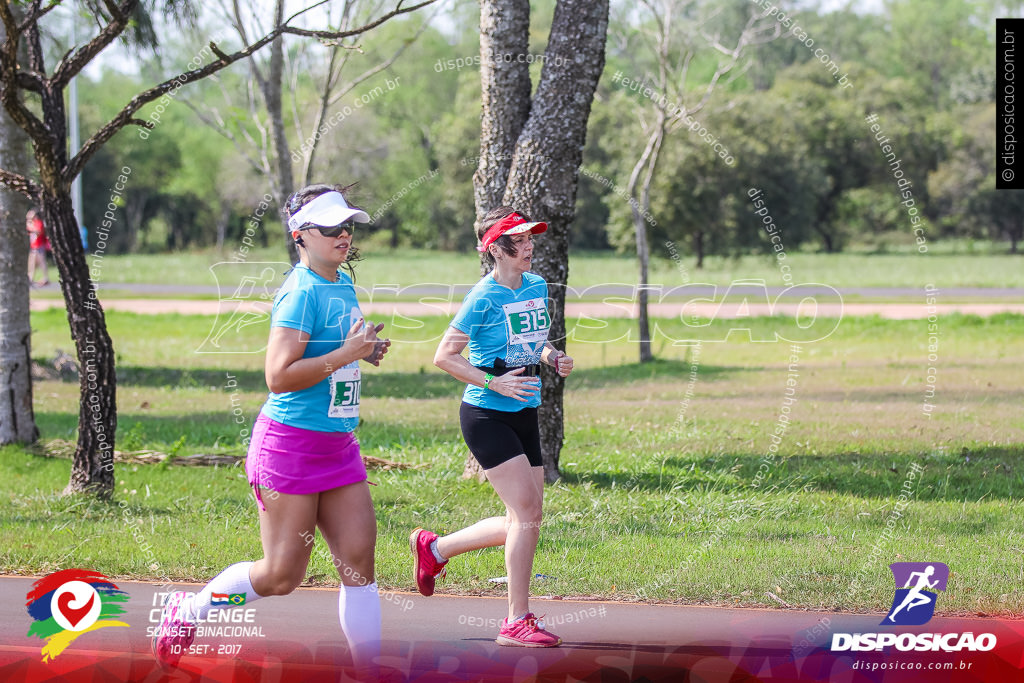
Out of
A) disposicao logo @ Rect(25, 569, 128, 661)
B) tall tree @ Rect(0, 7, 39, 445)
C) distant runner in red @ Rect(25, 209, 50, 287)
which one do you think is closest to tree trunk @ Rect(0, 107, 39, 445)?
tall tree @ Rect(0, 7, 39, 445)

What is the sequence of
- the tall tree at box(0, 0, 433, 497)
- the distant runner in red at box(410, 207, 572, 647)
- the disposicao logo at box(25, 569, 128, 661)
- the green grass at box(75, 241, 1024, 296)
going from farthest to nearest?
the green grass at box(75, 241, 1024, 296), the tall tree at box(0, 0, 433, 497), the disposicao logo at box(25, 569, 128, 661), the distant runner in red at box(410, 207, 572, 647)

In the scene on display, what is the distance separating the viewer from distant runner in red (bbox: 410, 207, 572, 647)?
14.9ft

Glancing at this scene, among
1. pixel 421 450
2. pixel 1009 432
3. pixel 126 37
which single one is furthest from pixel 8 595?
pixel 1009 432

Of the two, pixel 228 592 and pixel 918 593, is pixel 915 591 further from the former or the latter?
pixel 228 592

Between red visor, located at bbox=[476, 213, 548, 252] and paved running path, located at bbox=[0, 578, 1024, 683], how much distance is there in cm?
189

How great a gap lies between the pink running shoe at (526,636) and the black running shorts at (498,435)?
2.36 feet

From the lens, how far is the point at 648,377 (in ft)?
46.6

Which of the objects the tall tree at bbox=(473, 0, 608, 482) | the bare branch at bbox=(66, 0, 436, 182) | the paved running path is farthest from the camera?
the tall tree at bbox=(473, 0, 608, 482)

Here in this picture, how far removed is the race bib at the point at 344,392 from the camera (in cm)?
377

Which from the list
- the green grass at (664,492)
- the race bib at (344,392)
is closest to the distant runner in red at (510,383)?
the race bib at (344,392)

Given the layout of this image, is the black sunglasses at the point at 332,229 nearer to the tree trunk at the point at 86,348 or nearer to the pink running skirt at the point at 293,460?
the pink running skirt at the point at 293,460

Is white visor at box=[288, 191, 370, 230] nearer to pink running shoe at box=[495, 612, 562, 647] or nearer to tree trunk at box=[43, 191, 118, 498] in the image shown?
pink running shoe at box=[495, 612, 562, 647]

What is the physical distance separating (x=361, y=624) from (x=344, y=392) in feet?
2.91

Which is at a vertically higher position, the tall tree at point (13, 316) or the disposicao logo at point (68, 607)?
the tall tree at point (13, 316)
